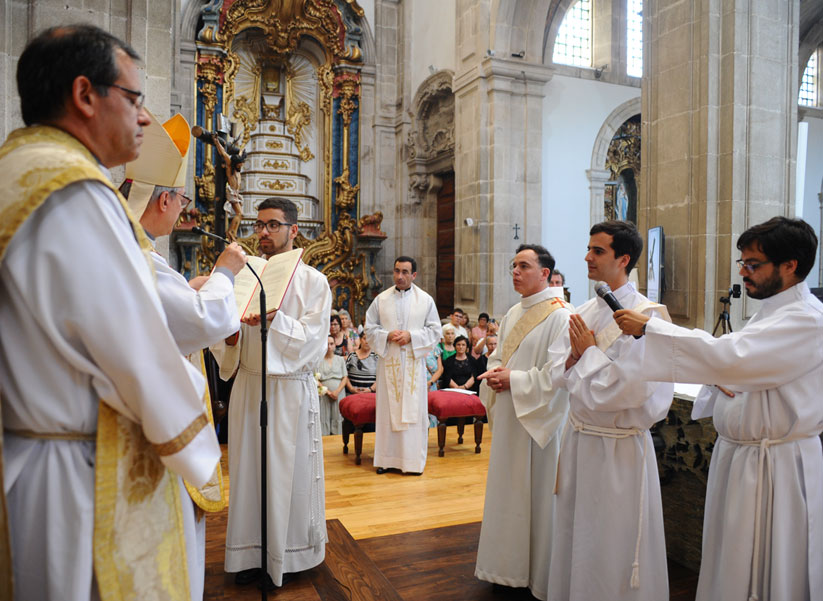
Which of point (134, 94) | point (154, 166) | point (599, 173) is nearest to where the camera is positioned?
point (134, 94)

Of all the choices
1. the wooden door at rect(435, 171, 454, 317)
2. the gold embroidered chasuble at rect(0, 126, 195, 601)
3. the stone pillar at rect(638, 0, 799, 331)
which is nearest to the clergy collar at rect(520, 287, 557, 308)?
the gold embroidered chasuble at rect(0, 126, 195, 601)

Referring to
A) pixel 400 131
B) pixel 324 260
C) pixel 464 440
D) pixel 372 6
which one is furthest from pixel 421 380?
pixel 372 6

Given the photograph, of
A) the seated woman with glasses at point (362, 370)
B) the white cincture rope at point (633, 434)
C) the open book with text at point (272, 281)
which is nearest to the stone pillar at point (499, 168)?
the seated woman with glasses at point (362, 370)

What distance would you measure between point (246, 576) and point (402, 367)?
293 cm

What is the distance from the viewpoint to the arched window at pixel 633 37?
501 inches

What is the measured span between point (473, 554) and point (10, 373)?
3208 mm

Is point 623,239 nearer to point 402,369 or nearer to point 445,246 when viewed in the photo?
point 402,369

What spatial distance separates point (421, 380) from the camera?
618cm

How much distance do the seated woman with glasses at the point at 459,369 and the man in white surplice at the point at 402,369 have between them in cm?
148

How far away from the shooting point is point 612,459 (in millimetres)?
2750

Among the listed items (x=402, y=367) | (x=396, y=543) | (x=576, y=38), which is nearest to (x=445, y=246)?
(x=576, y=38)

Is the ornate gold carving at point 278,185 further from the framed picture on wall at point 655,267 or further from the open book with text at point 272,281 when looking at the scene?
the open book with text at point 272,281

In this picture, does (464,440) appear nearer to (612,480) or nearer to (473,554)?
(473,554)

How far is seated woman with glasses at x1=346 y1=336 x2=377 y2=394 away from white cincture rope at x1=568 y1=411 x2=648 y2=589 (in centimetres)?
438
